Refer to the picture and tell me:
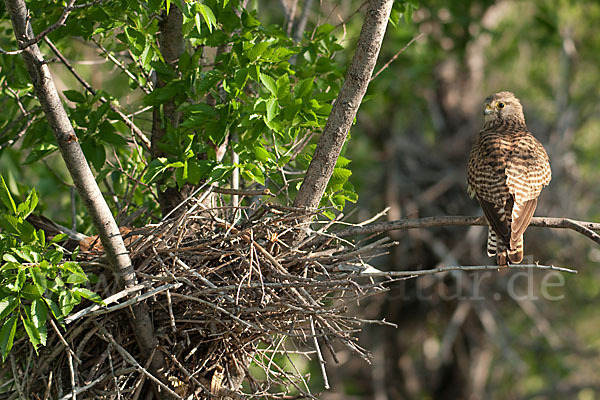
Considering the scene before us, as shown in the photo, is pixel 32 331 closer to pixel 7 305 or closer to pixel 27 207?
pixel 7 305

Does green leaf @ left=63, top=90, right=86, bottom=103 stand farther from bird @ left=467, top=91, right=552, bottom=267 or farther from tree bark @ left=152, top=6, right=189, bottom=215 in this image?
bird @ left=467, top=91, right=552, bottom=267

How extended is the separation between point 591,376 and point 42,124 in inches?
387

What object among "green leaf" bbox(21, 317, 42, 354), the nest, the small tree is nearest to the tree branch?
the nest

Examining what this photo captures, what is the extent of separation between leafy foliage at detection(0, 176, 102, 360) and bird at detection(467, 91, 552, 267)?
2062mm

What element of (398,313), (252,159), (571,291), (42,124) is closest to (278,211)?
(252,159)

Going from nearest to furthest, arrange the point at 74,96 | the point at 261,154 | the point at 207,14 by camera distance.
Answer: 1. the point at 207,14
2. the point at 261,154
3. the point at 74,96

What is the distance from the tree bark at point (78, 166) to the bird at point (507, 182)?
1773 millimetres

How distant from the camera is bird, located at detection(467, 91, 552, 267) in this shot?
385cm

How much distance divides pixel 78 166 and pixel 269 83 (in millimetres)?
790

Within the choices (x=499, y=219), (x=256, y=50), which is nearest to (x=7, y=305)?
(x=256, y=50)

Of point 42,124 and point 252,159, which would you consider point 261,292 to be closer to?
point 252,159

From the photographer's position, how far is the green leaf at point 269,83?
9.12 ft

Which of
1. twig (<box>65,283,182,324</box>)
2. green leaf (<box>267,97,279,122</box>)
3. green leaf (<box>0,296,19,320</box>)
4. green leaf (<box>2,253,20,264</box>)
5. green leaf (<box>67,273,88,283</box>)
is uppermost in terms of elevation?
green leaf (<box>267,97,279,122</box>)

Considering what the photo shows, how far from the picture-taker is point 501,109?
5016 mm
